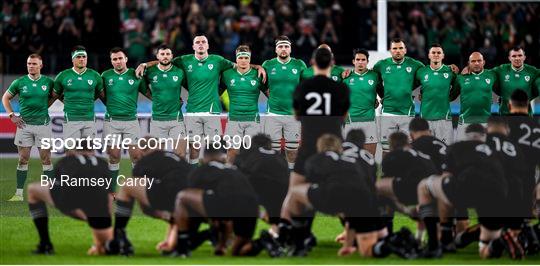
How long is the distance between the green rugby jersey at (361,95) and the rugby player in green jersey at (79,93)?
3.16 meters

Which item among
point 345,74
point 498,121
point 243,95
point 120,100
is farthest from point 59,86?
point 498,121

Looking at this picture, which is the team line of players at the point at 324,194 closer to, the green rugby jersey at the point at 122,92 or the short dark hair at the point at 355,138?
the short dark hair at the point at 355,138

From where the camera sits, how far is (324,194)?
12891 mm

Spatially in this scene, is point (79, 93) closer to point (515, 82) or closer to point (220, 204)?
point (220, 204)

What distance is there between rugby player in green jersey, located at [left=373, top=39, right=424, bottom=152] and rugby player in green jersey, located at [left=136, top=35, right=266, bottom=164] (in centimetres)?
172

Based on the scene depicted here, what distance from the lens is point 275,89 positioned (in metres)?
16.8

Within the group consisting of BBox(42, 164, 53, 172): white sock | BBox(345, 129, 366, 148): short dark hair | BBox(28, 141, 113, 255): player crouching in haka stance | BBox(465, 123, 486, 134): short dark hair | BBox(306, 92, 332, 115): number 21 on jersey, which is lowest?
BBox(28, 141, 113, 255): player crouching in haka stance

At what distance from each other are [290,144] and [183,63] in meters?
1.70

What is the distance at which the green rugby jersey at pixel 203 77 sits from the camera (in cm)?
1688

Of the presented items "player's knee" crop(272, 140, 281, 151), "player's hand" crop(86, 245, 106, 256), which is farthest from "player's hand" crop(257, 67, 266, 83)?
"player's hand" crop(86, 245, 106, 256)

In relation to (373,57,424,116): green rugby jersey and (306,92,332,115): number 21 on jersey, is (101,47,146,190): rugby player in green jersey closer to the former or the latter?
(373,57,424,116): green rugby jersey

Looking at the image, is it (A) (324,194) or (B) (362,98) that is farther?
(B) (362,98)

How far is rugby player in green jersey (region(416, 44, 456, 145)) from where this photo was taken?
54.6 ft

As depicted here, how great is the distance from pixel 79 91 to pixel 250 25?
10.2 meters
